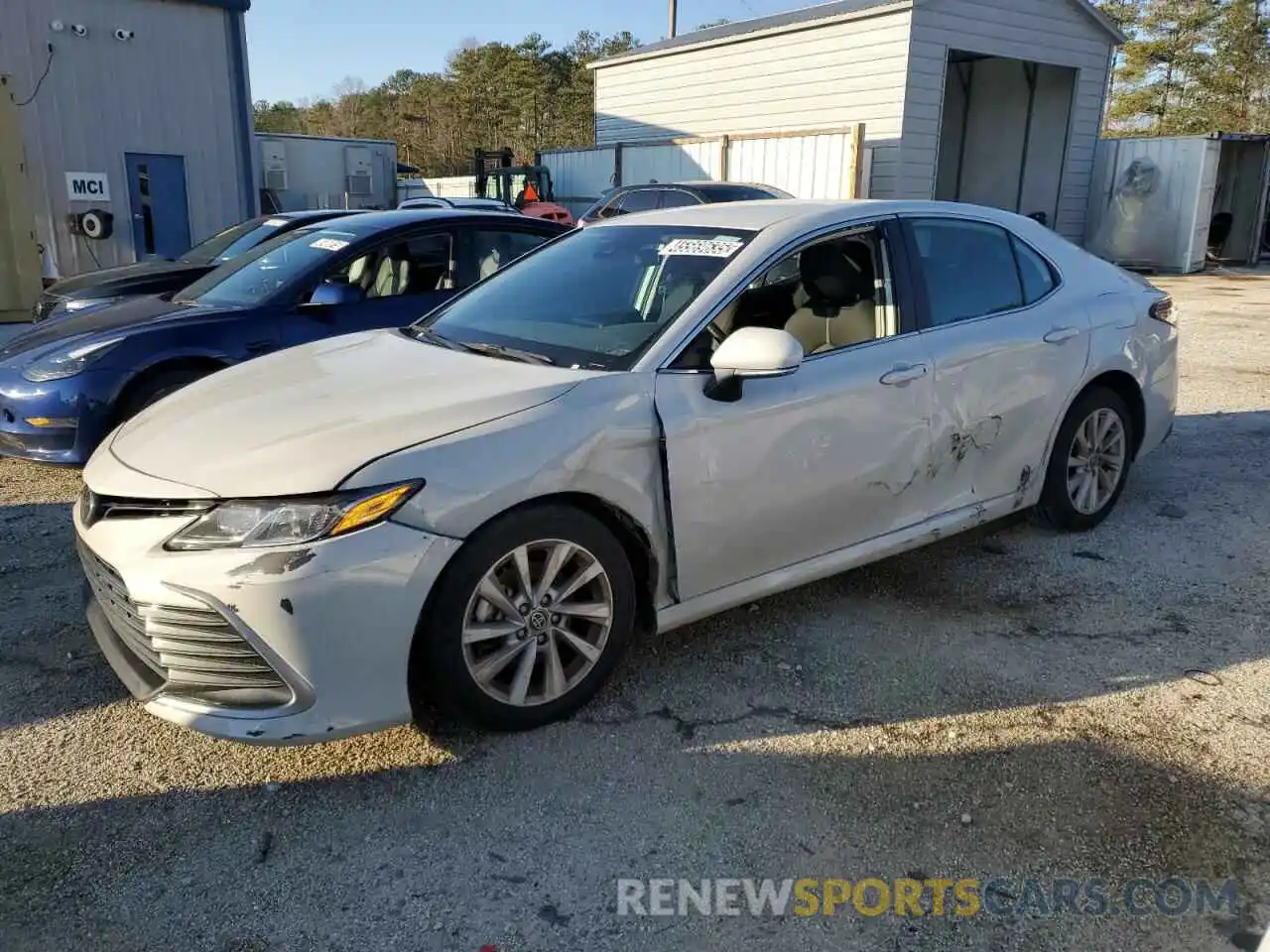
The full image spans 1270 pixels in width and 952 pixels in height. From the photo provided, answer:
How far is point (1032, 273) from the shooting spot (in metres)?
4.39

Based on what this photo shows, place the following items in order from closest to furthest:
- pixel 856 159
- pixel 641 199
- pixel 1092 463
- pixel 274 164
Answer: pixel 1092 463 → pixel 641 199 → pixel 856 159 → pixel 274 164

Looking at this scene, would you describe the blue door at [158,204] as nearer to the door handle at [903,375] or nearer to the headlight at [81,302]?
the headlight at [81,302]

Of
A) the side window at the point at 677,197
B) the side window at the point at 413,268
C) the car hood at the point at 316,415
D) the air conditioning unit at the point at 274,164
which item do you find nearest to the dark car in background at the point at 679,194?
the side window at the point at 677,197

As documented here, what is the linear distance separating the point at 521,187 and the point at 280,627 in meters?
21.8

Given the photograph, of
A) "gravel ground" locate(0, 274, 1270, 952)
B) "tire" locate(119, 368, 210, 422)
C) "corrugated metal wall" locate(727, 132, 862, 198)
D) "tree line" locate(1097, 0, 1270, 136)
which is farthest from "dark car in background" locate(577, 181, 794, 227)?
"tree line" locate(1097, 0, 1270, 136)

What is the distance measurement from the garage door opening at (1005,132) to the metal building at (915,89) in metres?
0.03

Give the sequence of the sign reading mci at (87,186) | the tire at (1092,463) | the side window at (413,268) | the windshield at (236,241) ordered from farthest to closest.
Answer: the sign reading mci at (87,186)
the windshield at (236,241)
the side window at (413,268)
the tire at (1092,463)

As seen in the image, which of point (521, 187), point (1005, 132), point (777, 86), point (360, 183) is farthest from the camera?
point (360, 183)

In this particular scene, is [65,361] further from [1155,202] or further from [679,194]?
[1155,202]

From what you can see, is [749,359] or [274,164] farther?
[274,164]

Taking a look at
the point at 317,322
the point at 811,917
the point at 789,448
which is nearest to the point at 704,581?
the point at 789,448

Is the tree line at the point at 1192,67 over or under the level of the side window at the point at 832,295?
over

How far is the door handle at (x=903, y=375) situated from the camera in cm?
361

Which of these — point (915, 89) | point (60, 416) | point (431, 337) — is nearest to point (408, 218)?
point (60, 416)
